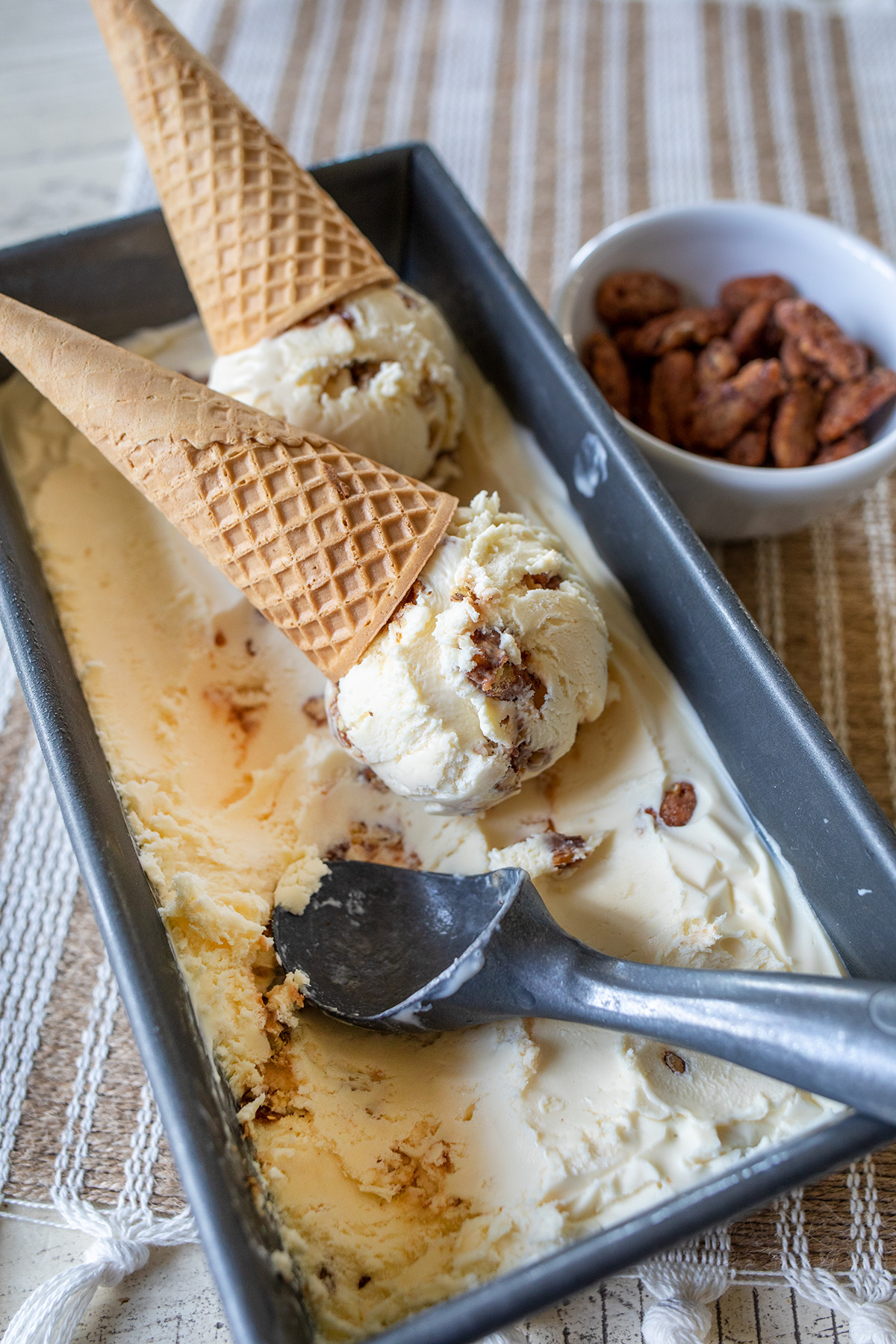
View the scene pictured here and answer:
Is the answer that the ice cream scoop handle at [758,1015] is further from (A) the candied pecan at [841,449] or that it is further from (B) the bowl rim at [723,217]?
(A) the candied pecan at [841,449]

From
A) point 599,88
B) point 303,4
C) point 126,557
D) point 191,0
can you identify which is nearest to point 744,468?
point 126,557

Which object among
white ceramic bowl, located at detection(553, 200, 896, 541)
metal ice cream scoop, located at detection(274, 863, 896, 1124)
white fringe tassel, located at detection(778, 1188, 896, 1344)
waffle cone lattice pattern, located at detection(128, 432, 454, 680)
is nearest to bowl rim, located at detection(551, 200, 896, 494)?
white ceramic bowl, located at detection(553, 200, 896, 541)

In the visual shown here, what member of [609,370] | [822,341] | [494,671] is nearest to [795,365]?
[822,341]

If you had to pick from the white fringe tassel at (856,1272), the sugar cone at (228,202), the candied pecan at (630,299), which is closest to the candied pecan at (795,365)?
the candied pecan at (630,299)

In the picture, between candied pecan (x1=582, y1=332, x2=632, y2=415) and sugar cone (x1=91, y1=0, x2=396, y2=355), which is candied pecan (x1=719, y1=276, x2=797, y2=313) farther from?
sugar cone (x1=91, y1=0, x2=396, y2=355)

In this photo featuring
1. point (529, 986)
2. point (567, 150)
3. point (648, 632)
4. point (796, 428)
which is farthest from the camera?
point (567, 150)

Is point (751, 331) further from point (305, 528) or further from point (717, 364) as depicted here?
point (305, 528)
